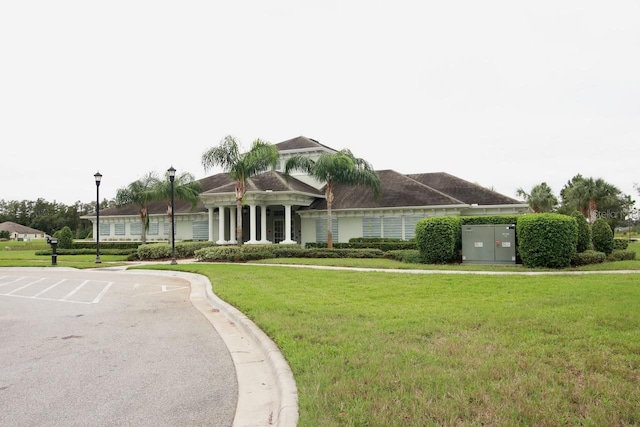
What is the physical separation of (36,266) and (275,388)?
24.9 meters

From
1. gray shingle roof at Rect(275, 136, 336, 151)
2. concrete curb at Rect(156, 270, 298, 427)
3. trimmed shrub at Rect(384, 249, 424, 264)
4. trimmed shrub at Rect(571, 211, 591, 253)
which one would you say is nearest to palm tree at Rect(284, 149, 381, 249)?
trimmed shrub at Rect(384, 249, 424, 264)

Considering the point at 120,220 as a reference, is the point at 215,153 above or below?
above

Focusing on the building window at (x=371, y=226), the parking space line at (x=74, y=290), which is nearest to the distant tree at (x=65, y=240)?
the building window at (x=371, y=226)

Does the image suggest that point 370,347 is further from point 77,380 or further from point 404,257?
point 404,257

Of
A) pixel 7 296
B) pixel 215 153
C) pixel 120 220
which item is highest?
pixel 215 153

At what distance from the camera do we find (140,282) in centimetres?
1730

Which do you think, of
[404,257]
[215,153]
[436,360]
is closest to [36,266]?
[215,153]

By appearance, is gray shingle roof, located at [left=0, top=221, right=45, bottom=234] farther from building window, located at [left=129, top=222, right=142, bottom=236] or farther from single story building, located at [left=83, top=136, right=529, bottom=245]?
single story building, located at [left=83, top=136, right=529, bottom=245]

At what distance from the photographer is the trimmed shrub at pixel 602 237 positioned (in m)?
22.0

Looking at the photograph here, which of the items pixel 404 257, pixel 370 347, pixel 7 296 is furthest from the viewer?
pixel 404 257

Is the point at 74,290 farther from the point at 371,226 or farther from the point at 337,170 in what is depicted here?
the point at 371,226

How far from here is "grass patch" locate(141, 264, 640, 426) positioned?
4.20 meters

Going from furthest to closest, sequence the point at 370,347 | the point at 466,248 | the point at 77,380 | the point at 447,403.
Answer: the point at 466,248 → the point at 370,347 → the point at 77,380 → the point at 447,403

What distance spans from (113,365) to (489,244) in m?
16.8
